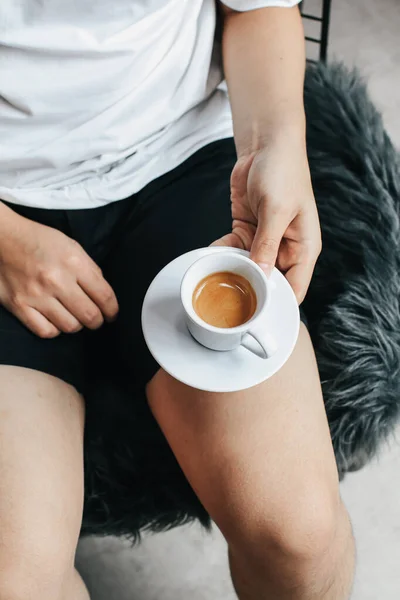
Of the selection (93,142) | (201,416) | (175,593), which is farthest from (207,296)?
(175,593)

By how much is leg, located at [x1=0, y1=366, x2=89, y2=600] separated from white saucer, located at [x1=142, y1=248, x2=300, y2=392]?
5.9 inches

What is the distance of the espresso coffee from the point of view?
1.97ft

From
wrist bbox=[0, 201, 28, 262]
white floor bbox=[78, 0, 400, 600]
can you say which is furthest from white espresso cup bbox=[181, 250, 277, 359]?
white floor bbox=[78, 0, 400, 600]

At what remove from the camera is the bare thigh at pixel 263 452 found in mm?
612

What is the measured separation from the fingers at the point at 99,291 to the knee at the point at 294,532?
1.00 ft

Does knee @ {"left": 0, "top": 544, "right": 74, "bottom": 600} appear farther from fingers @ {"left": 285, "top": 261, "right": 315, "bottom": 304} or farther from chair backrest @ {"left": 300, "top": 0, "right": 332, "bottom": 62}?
chair backrest @ {"left": 300, "top": 0, "right": 332, "bottom": 62}

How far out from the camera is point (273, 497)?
61cm

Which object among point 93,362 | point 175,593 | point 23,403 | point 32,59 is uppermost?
point 32,59

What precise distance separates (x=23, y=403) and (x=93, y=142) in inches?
12.9

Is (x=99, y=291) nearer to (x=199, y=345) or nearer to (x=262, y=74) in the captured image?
(x=199, y=345)

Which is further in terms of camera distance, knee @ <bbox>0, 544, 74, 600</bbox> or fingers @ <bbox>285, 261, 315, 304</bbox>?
fingers @ <bbox>285, 261, 315, 304</bbox>

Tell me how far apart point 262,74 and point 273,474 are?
50 centimetres

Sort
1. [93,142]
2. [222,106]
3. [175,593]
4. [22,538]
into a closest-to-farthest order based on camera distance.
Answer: [22,538], [93,142], [222,106], [175,593]

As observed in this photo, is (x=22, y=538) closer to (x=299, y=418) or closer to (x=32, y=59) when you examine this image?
(x=299, y=418)
